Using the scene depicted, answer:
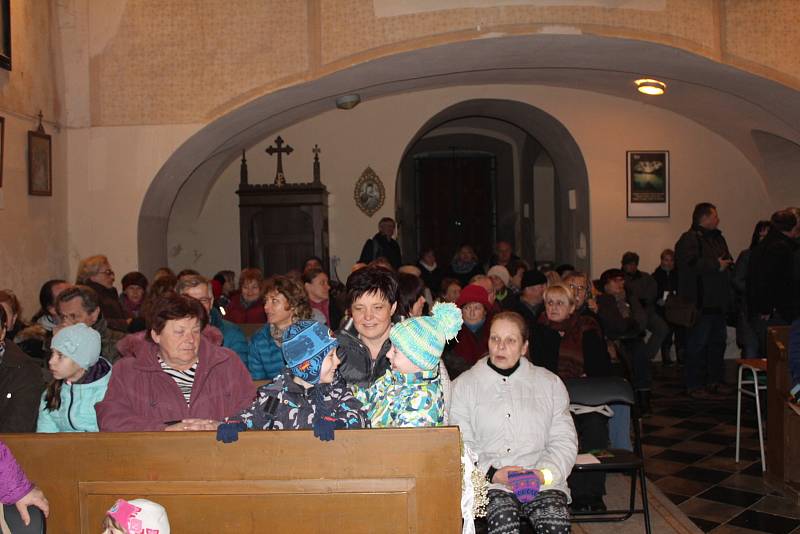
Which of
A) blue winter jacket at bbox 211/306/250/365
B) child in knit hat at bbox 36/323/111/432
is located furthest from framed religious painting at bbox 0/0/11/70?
child in knit hat at bbox 36/323/111/432

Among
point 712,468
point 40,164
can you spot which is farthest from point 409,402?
point 40,164

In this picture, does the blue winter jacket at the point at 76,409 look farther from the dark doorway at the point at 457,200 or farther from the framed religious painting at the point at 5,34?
the dark doorway at the point at 457,200

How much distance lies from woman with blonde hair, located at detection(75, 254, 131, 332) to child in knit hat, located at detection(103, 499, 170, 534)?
11.4 ft

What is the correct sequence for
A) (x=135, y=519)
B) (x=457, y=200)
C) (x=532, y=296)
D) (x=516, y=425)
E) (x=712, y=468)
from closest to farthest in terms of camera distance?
1. (x=135, y=519)
2. (x=516, y=425)
3. (x=712, y=468)
4. (x=532, y=296)
5. (x=457, y=200)

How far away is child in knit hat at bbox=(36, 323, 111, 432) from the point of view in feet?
11.3

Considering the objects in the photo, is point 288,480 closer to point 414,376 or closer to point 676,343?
point 414,376

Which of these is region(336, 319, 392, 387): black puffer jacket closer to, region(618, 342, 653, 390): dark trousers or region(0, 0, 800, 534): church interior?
region(0, 0, 800, 534): church interior

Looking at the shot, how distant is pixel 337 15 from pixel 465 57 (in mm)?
1357

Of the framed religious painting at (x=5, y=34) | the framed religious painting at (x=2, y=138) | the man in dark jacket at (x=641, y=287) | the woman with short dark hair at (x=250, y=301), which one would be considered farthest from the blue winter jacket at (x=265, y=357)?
the man in dark jacket at (x=641, y=287)

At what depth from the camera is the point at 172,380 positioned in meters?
3.44

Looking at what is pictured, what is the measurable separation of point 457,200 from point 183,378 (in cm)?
1191

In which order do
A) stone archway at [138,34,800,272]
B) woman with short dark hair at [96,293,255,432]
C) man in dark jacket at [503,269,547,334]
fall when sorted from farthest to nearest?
1. stone archway at [138,34,800,272]
2. man in dark jacket at [503,269,547,334]
3. woman with short dark hair at [96,293,255,432]

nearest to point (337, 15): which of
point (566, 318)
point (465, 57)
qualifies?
point (465, 57)

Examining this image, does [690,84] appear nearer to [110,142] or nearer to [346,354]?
[110,142]
